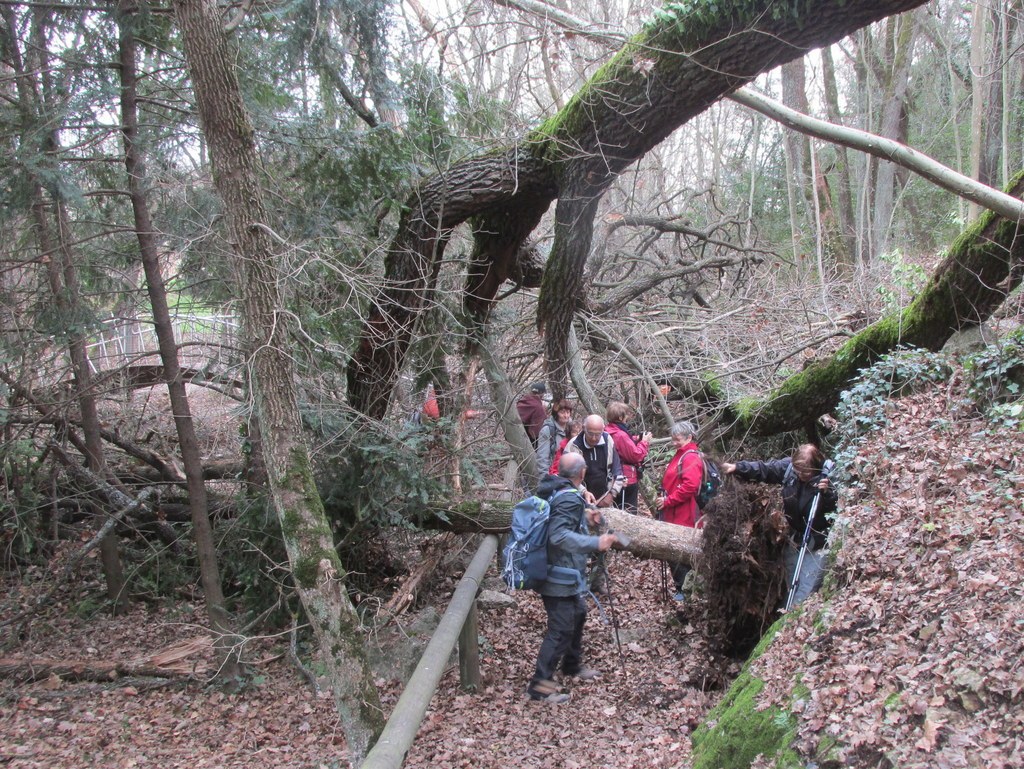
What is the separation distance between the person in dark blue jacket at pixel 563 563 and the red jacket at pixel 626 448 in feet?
6.73

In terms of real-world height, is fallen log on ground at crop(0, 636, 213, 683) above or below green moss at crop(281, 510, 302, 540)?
below

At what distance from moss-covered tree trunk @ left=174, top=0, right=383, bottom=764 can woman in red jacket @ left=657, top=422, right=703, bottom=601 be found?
3.80 meters

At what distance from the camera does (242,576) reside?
7.15 m

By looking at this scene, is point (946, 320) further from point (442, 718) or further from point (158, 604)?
point (158, 604)

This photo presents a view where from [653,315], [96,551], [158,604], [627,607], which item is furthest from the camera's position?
[653,315]

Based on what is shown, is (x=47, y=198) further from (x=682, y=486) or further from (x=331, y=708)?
(x=682, y=486)

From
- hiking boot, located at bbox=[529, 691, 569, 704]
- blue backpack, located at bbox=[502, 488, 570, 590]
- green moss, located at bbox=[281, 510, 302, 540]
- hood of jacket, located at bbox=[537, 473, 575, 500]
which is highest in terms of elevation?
green moss, located at bbox=[281, 510, 302, 540]

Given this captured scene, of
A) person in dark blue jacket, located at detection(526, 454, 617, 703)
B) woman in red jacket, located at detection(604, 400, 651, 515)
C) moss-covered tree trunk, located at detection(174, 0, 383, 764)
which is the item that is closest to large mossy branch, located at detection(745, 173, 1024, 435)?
woman in red jacket, located at detection(604, 400, 651, 515)

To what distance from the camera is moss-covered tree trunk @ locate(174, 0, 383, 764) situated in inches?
186

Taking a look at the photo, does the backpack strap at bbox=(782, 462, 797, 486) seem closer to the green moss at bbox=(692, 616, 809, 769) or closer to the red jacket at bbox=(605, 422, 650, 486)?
the red jacket at bbox=(605, 422, 650, 486)

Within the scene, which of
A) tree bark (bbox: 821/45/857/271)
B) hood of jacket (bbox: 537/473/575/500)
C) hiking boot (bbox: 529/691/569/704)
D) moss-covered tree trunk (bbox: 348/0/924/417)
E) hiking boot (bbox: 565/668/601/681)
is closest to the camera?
moss-covered tree trunk (bbox: 348/0/924/417)

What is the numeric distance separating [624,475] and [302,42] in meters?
5.63

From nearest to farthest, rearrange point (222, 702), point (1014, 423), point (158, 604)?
point (1014, 423) < point (222, 702) < point (158, 604)

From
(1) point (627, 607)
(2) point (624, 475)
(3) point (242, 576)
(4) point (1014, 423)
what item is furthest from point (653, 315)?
(3) point (242, 576)
